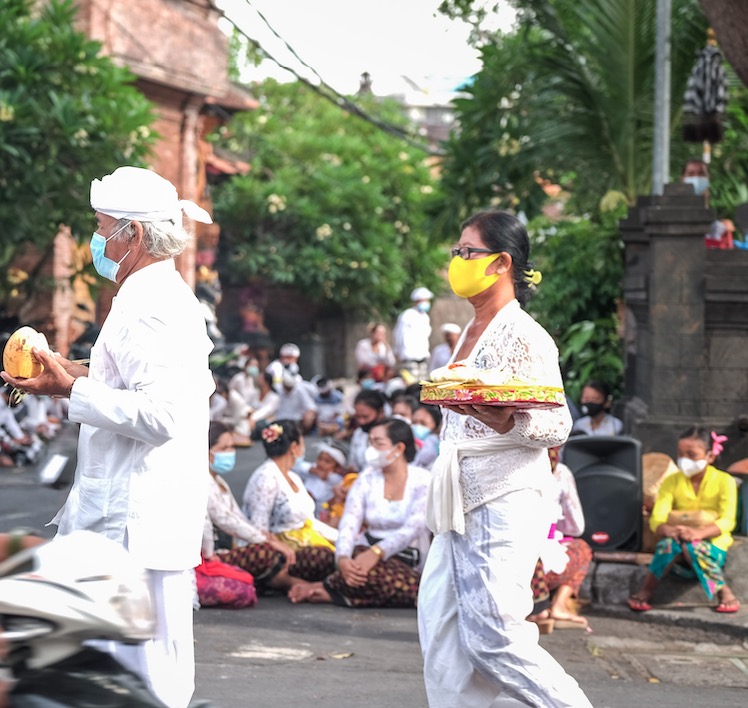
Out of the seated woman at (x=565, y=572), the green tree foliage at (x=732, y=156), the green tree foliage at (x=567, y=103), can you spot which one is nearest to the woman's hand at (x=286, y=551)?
the seated woman at (x=565, y=572)

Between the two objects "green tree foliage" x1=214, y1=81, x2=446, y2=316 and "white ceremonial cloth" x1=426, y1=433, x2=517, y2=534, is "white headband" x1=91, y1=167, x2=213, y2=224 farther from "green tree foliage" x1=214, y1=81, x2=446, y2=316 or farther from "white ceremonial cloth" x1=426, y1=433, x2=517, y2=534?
"green tree foliage" x1=214, y1=81, x2=446, y2=316

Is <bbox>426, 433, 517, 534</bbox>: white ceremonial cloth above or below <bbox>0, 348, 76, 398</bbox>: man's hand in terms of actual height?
below

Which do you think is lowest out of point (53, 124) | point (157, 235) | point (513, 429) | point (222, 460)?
point (222, 460)

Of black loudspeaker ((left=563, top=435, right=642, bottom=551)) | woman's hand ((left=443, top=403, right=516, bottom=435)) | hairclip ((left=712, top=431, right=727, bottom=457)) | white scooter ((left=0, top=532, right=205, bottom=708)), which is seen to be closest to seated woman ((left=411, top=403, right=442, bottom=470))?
black loudspeaker ((left=563, top=435, right=642, bottom=551))

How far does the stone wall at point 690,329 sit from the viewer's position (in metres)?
10.2

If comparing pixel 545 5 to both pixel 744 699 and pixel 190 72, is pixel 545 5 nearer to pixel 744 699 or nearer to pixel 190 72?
pixel 744 699

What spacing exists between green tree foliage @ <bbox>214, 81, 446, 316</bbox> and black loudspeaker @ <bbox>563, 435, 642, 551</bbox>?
20.1 metres

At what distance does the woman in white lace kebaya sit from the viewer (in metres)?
4.74

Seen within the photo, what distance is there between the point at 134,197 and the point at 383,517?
15.7 feet

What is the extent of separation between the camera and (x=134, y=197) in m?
4.36

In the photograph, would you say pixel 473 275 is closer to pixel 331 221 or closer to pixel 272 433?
pixel 272 433

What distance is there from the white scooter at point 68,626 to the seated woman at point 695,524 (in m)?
6.09

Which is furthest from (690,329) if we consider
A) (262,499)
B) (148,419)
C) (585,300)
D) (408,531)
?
(148,419)

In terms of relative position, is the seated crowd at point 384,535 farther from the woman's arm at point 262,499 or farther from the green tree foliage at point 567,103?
the green tree foliage at point 567,103
